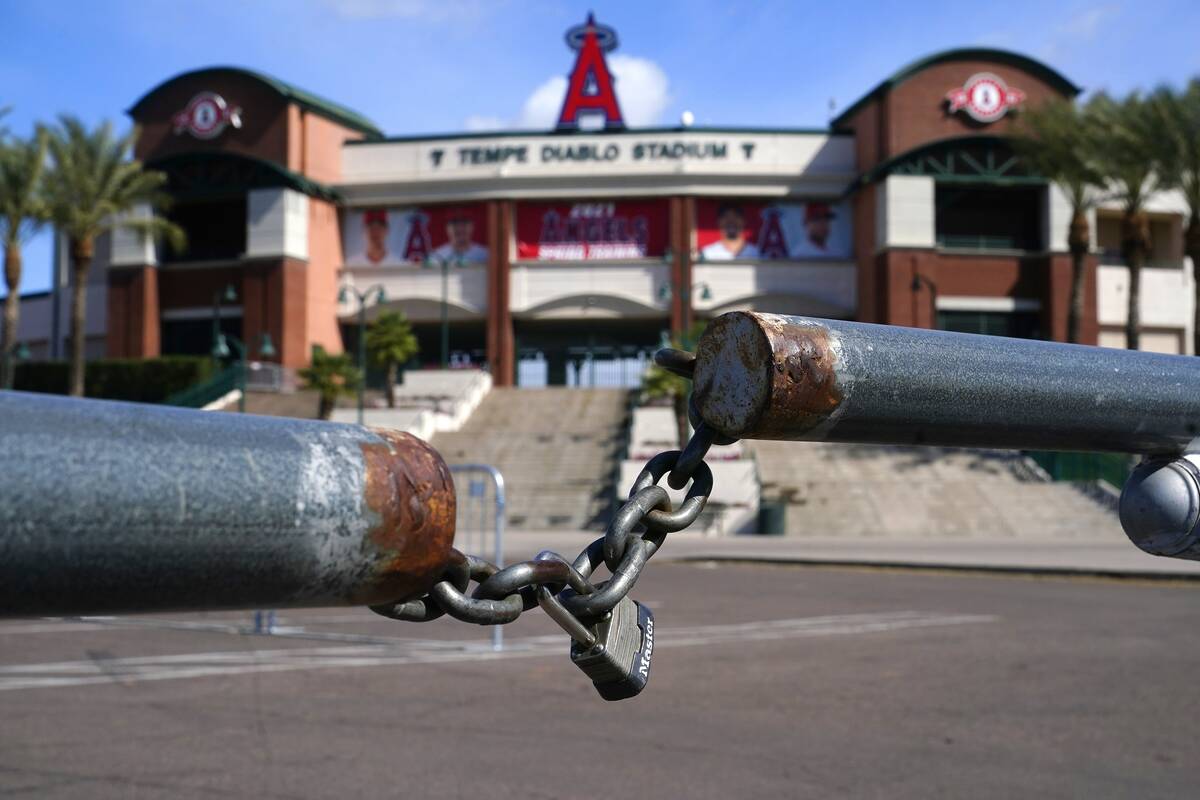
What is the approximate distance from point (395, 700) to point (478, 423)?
37019 mm

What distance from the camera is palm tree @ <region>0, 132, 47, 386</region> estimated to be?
39406 mm

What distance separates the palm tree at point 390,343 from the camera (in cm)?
4450

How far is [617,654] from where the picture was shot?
1.45 meters

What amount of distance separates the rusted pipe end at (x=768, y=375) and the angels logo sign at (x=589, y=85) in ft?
187

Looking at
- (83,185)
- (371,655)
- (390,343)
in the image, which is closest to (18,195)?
(83,185)

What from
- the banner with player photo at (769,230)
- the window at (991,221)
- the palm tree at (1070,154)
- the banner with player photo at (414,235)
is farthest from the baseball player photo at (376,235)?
the palm tree at (1070,154)

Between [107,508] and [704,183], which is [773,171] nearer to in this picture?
[704,183]

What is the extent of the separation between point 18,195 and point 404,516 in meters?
43.6

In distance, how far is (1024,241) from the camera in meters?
53.3

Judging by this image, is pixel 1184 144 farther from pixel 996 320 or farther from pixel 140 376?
pixel 140 376

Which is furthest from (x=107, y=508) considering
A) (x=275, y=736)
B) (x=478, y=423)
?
(x=478, y=423)

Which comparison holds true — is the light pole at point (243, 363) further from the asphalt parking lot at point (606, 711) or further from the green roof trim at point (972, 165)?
the green roof trim at point (972, 165)

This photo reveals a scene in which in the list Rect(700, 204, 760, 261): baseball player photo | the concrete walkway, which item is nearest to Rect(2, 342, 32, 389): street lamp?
the concrete walkway

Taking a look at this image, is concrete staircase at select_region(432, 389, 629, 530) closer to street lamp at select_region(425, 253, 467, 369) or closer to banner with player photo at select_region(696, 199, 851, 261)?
street lamp at select_region(425, 253, 467, 369)
